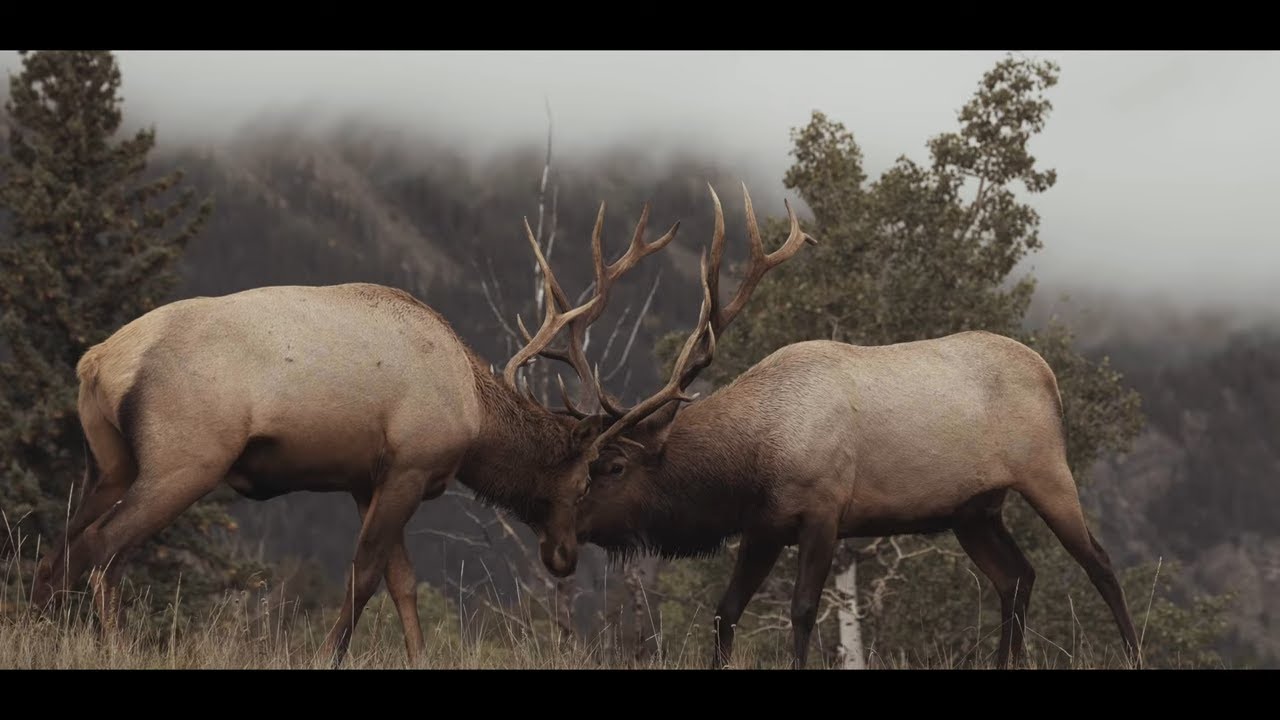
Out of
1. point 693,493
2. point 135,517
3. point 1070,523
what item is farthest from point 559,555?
point 1070,523

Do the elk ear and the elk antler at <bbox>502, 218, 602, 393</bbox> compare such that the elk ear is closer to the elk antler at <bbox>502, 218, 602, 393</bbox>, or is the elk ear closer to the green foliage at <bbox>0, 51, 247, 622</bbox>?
the elk antler at <bbox>502, 218, 602, 393</bbox>

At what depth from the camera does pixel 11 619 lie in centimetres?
764

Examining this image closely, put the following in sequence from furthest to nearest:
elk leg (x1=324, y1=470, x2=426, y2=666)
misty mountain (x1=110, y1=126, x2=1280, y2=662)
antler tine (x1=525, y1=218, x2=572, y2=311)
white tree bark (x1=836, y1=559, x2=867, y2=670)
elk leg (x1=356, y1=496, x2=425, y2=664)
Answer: misty mountain (x1=110, y1=126, x2=1280, y2=662) → white tree bark (x1=836, y1=559, x2=867, y2=670) → antler tine (x1=525, y1=218, x2=572, y2=311) → elk leg (x1=356, y1=496, x2=425, y2=664) → elk leg (x1=324, y1=470, x2=426, y2=666)

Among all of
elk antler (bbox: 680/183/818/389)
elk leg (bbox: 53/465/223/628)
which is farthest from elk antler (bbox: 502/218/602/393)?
elk leg (bbox: 53/465/223/628)

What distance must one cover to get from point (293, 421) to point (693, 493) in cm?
276

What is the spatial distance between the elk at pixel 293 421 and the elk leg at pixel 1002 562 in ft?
9.91

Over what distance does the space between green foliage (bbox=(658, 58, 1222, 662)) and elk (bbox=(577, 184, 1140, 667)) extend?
10.7 meters

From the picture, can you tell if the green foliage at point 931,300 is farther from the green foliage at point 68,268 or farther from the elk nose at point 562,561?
the elk nose at point 562,561

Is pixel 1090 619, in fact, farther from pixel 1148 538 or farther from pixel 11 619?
pixel 1148 538

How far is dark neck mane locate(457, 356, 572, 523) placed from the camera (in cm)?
891

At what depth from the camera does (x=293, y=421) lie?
7.64 m

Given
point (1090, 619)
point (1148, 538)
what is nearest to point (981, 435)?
point (1090, 619)

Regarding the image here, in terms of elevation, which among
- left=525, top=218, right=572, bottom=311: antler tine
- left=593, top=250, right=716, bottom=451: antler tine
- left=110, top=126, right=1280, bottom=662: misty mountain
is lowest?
left=110, top=126, right=1280, bottom=662: misty mountain

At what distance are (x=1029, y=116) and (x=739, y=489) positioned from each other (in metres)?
14.6
